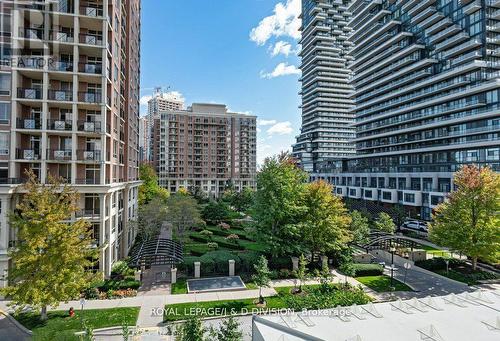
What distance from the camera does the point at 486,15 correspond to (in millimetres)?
53438

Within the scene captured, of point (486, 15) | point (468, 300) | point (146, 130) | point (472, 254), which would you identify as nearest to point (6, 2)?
point (468, 300)

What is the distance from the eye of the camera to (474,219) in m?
27.0

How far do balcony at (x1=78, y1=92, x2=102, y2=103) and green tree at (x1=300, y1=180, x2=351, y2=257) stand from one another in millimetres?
20304

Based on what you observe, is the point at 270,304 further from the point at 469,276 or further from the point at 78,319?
the point at 469,276

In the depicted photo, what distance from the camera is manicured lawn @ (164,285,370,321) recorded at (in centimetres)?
1859

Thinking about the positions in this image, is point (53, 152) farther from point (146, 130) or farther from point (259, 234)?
point (146, 130)

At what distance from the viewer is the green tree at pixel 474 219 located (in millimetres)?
25344

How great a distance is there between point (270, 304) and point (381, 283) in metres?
10.7

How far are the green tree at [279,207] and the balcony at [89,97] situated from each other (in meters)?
15.9

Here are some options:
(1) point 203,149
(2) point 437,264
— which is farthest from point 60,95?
(1) point 203,149

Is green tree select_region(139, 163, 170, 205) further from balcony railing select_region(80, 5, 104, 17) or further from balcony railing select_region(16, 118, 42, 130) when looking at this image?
balcony railing select_region(80, 5, 104, 17)

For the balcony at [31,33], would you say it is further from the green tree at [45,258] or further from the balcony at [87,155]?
the green tree at [45,258]

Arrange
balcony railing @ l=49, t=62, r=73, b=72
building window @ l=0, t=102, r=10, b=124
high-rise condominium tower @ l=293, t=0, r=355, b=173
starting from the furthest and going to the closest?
1. high-rise condominium tower @ l=293, t=0, r=355, b=173
2. balcony railing @ l=49, t=62, r=73, b=72
3. building window @ l=0, t=102, r=10, b=124

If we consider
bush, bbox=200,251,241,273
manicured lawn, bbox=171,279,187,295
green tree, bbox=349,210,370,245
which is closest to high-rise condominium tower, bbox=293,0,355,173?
green tree, bbox=349,210,370,245
